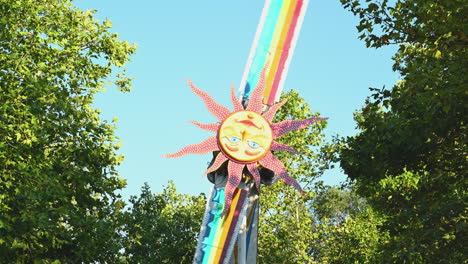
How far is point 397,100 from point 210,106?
479cm

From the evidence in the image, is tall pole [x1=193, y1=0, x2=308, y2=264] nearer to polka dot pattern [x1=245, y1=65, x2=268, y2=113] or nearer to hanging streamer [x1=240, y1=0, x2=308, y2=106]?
hanging streamer [x1=240, y1=0, x2=308, y2=106]

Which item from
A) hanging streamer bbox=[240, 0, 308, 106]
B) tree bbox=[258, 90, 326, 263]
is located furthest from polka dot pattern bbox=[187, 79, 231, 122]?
tree bbox=[258, 90, 326, 263]

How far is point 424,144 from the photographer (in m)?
18.0

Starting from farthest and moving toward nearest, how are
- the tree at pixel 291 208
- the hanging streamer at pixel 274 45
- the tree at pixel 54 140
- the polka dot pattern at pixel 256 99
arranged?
the tree at pixel 291 208
the tree at pixel 54 140
the hanging streamer at pixel 274 45
the polka dot pattern at pixel 256 99

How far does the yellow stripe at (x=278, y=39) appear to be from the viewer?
677 inches

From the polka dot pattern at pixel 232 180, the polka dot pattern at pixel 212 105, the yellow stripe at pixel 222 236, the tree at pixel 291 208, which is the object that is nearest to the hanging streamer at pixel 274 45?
the polka dot pattern at pixel 212 105

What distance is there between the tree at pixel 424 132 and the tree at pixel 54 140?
8.59 metres

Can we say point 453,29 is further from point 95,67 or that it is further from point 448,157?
point 95,67

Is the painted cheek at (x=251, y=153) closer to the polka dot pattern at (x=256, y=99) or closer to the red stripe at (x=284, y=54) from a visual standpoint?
the polka dot pattern at (x=256, y=99)

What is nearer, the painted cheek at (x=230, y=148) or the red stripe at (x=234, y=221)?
the painted cheek at (x=230, y=148)

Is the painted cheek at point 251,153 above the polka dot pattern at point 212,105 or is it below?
below

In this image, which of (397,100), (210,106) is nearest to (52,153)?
(210,106)

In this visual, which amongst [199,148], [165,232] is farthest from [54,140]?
[165,232]

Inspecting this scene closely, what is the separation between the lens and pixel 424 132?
1703 cm
